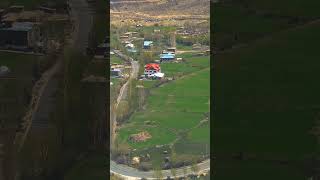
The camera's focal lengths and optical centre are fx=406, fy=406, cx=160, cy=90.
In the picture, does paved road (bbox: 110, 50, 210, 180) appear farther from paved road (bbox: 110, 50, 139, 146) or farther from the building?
the building

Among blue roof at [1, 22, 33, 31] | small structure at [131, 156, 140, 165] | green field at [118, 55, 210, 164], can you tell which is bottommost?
small structure at [131, 156, 140, 165]

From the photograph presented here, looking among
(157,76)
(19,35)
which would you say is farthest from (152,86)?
(19,35)

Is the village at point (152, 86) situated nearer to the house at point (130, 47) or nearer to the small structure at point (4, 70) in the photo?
the house at point (130, 47)

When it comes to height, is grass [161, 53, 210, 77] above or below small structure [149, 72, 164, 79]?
above
